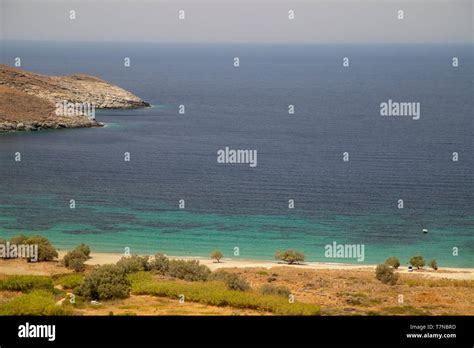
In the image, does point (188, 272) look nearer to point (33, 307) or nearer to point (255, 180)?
point (33, 307)

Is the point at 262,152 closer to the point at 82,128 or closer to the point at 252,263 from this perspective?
the point at 82,128

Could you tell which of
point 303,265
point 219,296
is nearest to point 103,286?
point 219,296

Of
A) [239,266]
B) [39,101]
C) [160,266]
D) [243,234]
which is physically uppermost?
[39,101]

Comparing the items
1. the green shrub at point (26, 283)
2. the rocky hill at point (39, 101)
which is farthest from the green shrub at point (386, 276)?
the rocky hill at point (39, 101)

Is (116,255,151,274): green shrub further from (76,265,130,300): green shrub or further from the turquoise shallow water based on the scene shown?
the turquoise shallow water

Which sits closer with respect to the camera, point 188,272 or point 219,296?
point 219,296

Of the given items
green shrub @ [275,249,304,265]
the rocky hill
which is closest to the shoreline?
green shrub @ [275,249,304,265]

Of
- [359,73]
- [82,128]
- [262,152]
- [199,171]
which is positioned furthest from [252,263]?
[359,73]
